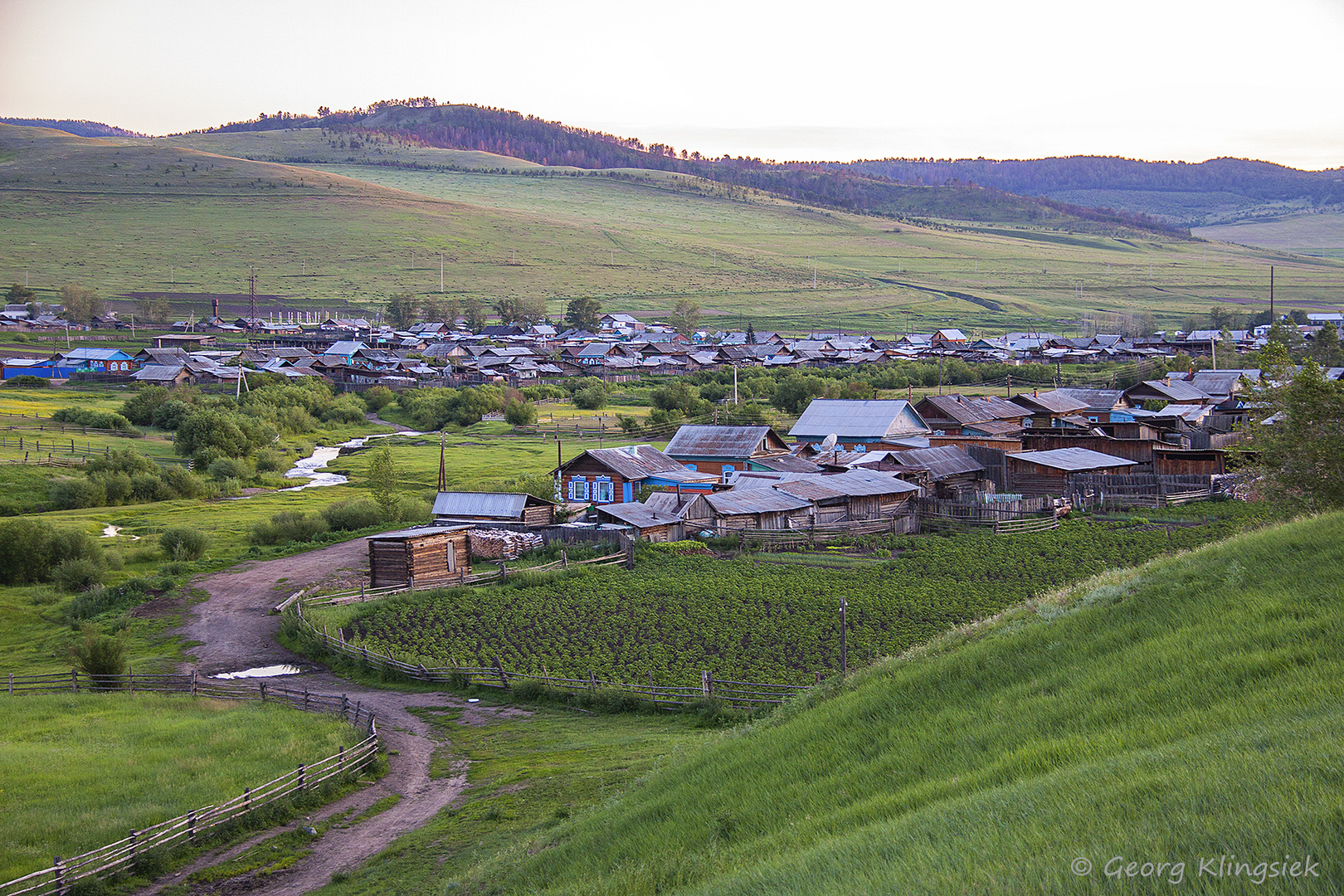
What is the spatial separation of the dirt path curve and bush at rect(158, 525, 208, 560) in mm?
3459

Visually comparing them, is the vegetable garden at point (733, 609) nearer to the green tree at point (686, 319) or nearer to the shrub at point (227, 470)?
the shrub at point (227, 470)

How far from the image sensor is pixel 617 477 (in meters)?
44.6

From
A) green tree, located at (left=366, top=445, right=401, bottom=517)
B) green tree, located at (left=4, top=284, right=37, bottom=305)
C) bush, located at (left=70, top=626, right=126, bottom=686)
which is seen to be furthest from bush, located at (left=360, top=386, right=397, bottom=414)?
green tree, located at (left=4, top=284, right=37, bottom=305)

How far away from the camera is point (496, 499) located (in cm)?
4047

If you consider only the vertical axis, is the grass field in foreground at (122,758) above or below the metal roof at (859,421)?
below

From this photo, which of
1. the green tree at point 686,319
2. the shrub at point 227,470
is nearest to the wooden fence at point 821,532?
the shrub at point 227,470

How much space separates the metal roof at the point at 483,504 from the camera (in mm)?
40125

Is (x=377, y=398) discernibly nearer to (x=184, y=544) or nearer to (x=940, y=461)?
(x=184, y=544)

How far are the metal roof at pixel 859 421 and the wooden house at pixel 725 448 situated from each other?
5.54 metres

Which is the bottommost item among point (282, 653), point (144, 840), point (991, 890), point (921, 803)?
point (282, 653)

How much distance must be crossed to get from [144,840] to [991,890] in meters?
14.0

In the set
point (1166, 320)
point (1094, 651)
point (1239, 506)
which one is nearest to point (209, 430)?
point (1239, 506)

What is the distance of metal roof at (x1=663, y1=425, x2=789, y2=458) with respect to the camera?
48656mm

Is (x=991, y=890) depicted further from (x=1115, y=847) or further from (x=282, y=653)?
(x=282, y=653)
